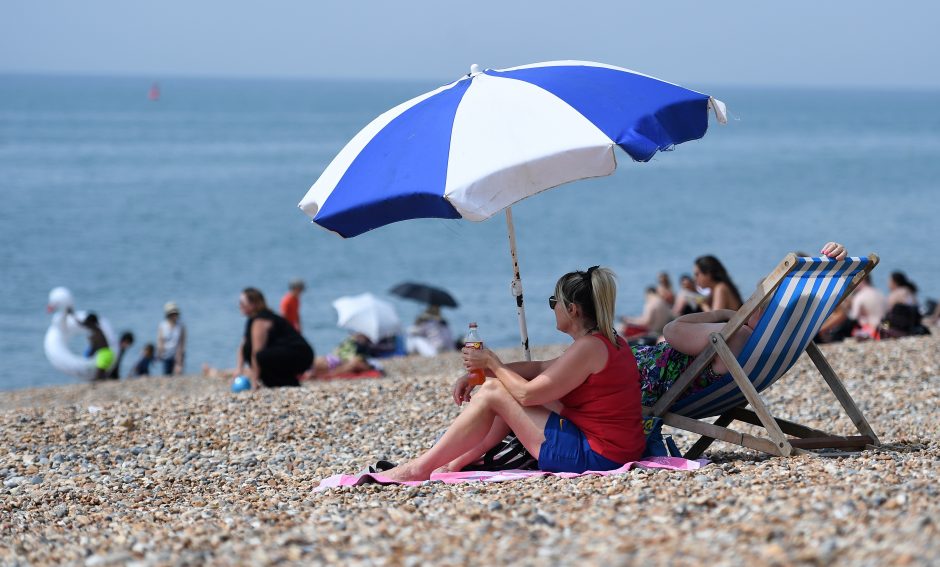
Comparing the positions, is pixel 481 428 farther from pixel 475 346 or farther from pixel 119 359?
pixel 119 359

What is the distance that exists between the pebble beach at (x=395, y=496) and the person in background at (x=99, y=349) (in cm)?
753

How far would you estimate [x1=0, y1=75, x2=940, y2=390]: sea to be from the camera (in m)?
25.6

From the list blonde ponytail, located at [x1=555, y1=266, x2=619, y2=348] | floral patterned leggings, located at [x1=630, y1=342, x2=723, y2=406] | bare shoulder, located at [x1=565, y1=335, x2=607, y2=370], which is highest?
blonde ponytail, located at [x1=555, y1=266, x2=619, y2=348]

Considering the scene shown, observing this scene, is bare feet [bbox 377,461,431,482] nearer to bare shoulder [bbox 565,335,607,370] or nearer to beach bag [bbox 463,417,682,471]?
beach bag [bbox 463,417,682,471]

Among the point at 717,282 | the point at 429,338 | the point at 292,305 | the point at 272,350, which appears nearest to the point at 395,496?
the point at 717,282

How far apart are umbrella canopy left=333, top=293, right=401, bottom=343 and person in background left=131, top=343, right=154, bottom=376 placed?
359cm

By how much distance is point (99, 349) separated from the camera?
1616cm

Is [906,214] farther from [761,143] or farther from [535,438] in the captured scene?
[761,143]

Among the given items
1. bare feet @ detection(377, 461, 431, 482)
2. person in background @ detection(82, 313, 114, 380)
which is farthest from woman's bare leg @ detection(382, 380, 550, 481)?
person in background @ detection(82, 313, 114, 380)

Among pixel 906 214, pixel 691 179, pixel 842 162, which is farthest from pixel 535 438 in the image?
pixel 842 162

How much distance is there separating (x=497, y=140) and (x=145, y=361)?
13.5 metres

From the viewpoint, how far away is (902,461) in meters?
5.00

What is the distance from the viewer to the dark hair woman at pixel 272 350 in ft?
34.0

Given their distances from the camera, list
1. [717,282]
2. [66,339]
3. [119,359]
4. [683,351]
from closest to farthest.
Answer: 1. [683,351]
2. [717,282]
3. [119,359]
4. [66,339]
